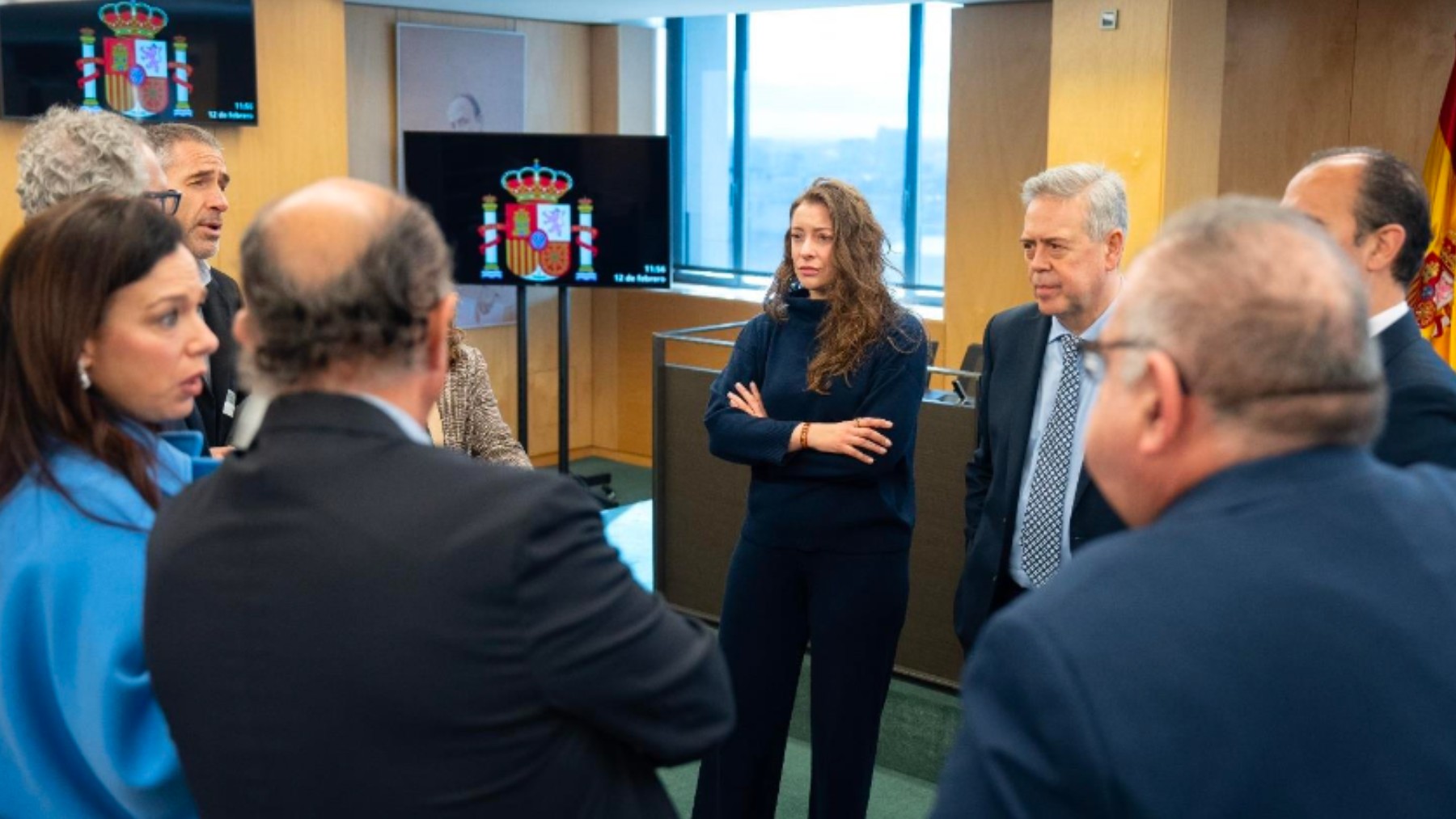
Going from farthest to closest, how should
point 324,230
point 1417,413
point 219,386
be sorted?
point 219,386
point 1417,413
point 324,230

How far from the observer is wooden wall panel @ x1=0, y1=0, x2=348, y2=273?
629 centimetres

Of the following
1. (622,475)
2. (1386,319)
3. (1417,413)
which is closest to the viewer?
(1417,413)

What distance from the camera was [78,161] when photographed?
2340mm

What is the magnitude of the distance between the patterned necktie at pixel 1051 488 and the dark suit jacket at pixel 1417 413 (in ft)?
2.35

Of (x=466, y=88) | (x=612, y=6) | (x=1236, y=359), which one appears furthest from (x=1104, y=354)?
(x=466, y=88)

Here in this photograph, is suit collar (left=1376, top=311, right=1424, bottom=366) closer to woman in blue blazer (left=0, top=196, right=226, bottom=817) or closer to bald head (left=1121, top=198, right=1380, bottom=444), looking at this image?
bald head (left=1121, top=198, right=1380, bottom=444)

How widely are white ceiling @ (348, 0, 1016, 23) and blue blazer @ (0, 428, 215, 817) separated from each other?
20.0 feet

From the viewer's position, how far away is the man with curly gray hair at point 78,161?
2.34m

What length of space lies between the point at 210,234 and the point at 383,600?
2.10 metres

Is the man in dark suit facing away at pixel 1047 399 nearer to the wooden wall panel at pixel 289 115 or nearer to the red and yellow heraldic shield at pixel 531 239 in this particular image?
the wooden wall panel at pixel 289 115

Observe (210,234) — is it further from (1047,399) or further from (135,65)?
(135,65)

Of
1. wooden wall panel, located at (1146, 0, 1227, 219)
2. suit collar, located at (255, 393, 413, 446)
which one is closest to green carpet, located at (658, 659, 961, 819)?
wooden wall panel, located at (1146, 0, 1227, 219)

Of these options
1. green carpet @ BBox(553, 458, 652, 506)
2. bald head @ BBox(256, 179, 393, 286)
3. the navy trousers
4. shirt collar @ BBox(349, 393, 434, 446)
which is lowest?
green carpet @ BBox(553, 458, 652, 506)

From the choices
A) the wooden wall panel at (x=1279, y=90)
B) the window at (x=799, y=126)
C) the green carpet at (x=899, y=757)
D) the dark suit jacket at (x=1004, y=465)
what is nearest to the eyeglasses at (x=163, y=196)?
the dark suit jacket at (x=1004, y=465)
